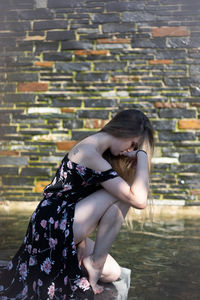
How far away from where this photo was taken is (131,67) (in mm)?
5180

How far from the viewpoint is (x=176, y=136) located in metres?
5.11

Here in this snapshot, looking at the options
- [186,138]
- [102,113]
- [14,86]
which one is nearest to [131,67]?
[102,113]

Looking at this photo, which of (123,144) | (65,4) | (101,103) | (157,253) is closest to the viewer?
(123,144)

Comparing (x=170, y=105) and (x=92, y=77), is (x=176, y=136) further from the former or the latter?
(x=92, y=77)

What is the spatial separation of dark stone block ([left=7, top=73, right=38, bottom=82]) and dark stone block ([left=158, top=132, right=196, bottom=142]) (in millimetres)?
1769

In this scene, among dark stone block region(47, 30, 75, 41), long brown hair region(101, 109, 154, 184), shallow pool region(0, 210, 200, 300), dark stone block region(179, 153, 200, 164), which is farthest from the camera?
dark stone block region(47, 30, 75, 41)

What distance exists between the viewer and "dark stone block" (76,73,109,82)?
17.1 feet

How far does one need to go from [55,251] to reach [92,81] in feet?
11.9

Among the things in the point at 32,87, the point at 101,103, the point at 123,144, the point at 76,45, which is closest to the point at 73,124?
the point at 101,103

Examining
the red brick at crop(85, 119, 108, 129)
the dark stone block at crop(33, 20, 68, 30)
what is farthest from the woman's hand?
the dark stone block at crop(33, 20, 68, 30)

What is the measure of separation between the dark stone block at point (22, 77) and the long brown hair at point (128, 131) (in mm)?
3416

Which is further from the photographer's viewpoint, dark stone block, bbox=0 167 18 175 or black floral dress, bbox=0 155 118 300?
dark stone block, bbox=0 167 18 175

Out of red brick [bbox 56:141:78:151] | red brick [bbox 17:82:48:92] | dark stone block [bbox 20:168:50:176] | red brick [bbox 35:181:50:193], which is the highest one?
red brick [bbox 17:82:48:92]

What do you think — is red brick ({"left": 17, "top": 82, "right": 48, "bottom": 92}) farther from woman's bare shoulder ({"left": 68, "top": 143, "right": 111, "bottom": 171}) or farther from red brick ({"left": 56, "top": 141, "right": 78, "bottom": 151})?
woman's bare shoulder ({"left": 68, "top": 143, "right": 111, "bottom": 171})
